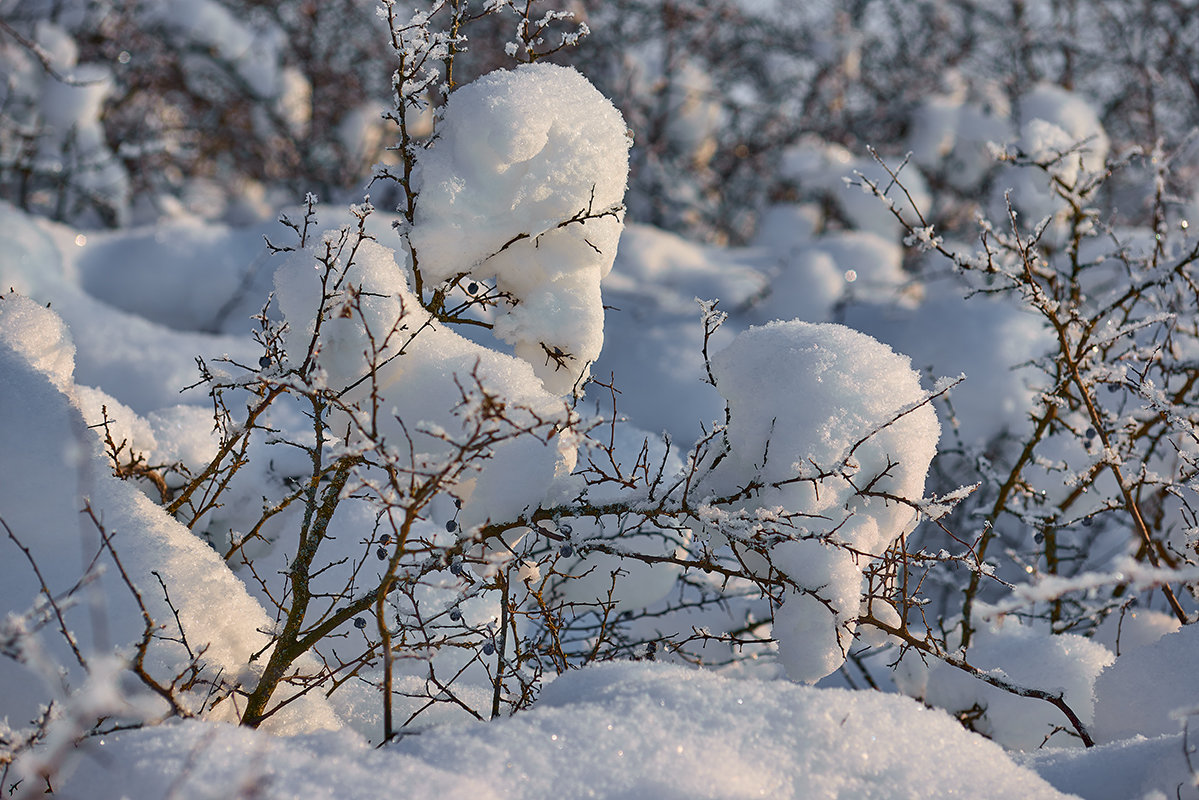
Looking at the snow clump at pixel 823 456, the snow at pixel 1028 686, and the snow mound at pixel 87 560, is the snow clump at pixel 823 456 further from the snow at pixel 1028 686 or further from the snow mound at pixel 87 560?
the snow mound at pixel 87 560

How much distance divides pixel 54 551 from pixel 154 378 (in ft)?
7.37

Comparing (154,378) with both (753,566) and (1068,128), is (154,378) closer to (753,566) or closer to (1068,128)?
(753,566)

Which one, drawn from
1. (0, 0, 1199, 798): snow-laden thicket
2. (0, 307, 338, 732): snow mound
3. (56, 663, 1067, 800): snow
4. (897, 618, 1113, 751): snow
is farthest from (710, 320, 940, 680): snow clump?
(0, 307, 338, 732): snow mound

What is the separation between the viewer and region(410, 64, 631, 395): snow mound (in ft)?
5.50

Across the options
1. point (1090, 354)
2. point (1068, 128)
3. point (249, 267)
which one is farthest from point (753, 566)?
point (1068, 128)

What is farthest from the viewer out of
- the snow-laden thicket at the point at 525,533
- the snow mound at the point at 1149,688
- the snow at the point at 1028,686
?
the snow at the point at 1028,686

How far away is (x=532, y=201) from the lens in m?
1.75

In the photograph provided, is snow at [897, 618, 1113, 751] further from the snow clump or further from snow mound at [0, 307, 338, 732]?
snow mound at [0, 307, 338, 732]

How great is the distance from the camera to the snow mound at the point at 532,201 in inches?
66.1

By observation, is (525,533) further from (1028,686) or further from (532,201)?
(1028,686)

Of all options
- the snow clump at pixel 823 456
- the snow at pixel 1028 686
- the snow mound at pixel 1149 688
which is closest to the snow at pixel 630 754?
the snow clump at pixel 823 456

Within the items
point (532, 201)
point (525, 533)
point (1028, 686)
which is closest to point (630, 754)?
point (525, 533)

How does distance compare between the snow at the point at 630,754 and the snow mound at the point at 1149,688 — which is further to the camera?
the snow mound at the point at 1149,688

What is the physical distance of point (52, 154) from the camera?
726 centimetres
